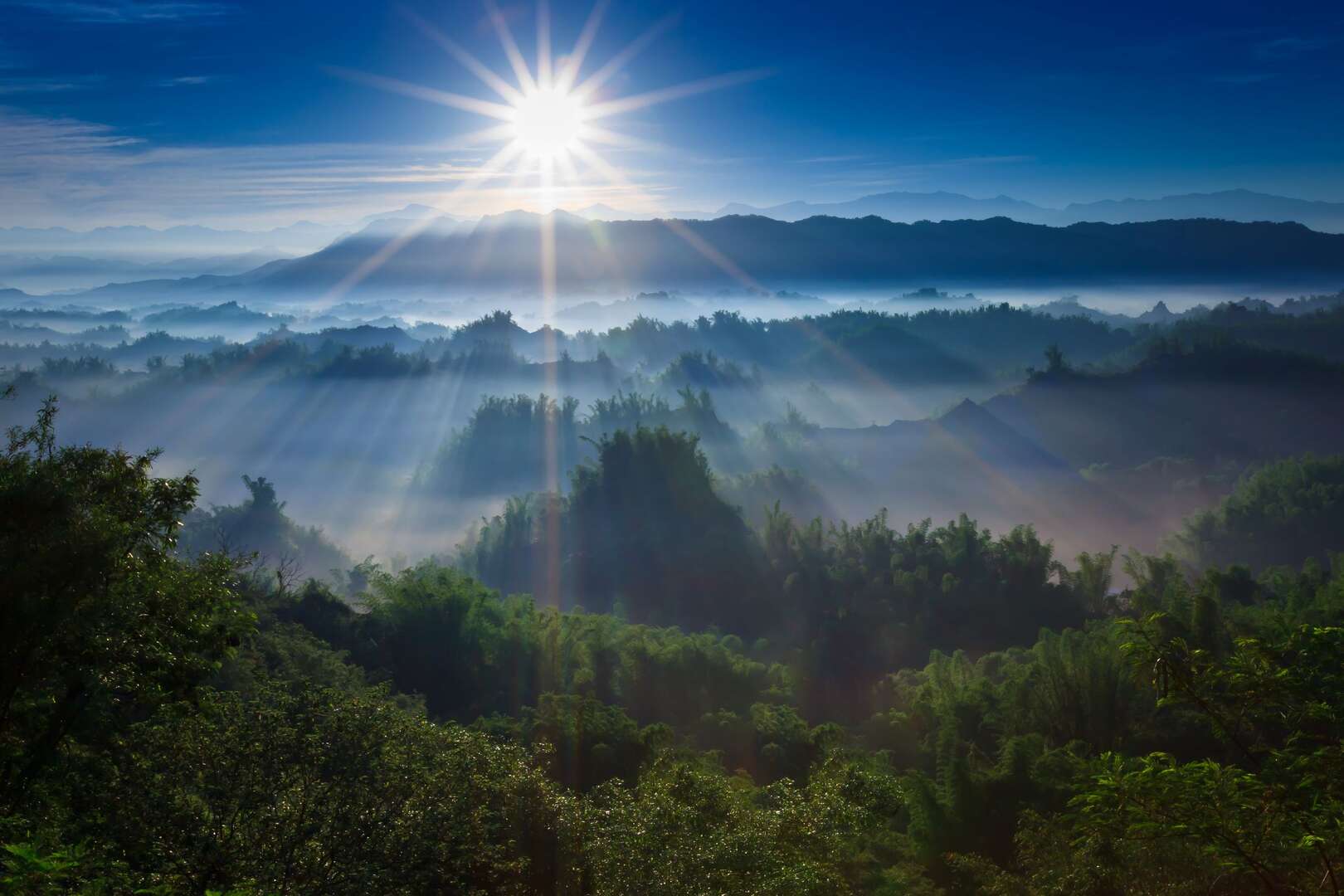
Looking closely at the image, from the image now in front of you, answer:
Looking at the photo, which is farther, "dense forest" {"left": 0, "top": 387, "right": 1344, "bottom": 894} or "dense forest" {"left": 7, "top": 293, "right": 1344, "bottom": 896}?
"dense forest" {"left": 7, "top": 293, "right": 1344, "bottom": 896}

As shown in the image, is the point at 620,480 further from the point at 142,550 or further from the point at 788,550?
the point at 142,550

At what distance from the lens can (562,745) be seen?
79.0 ft

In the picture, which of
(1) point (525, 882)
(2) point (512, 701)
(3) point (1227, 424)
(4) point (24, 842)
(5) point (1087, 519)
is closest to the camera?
(4) point (24, 842)

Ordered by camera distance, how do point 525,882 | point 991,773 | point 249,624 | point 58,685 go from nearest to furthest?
point 58,685 → point 249,624 → point 525,882 → point 991,773

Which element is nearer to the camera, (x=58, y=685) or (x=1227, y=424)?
(x=58, y=685)

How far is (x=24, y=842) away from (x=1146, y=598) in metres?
44.9

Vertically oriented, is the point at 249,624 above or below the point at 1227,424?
above

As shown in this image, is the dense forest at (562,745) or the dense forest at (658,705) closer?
the dense forest at (562,745)

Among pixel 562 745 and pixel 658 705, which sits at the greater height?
pixel 562 745

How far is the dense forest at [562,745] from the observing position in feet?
34.2

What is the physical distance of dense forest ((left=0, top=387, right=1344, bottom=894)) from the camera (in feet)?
34.2

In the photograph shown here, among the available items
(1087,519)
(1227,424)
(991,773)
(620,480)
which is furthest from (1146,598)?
(1227,424)

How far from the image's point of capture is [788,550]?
239 feet

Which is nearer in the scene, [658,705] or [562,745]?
[562,745]
